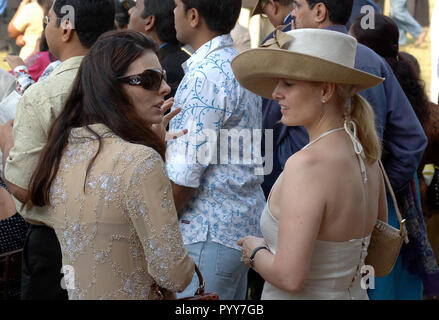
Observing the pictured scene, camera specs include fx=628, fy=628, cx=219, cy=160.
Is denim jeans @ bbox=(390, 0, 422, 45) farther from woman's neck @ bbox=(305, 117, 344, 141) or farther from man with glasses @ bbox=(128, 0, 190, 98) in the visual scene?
woman's neck @ bbox=(305, 117, 344, 141)

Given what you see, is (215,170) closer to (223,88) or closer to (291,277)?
(223,88)

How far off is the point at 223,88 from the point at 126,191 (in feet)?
3.05

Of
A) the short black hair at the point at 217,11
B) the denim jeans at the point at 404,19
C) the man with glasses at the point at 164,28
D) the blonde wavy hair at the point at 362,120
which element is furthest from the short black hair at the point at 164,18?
the denim jeans at the point at 404,19

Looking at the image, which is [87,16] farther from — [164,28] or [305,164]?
[305,164]

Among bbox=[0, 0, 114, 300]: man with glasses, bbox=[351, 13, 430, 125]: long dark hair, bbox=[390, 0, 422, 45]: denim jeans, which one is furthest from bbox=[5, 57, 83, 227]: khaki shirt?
bbox=[390, 0, 422, 45]: denim jeans

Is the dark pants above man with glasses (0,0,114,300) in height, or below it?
below

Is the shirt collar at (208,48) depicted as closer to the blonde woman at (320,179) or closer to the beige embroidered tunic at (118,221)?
the blonde woman at (320,179)

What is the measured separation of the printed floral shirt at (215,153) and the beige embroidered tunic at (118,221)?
2.15 feet

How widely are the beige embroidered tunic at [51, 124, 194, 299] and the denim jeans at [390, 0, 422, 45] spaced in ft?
25.7

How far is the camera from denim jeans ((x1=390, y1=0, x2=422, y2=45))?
29.6 ft

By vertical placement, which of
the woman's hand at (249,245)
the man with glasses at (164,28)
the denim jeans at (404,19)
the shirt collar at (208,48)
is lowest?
the denim jeans at (404,19)

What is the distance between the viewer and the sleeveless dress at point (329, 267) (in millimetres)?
2086

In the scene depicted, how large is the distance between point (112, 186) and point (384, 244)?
41.0 inches

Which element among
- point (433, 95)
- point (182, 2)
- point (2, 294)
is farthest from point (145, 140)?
point (433, 95)
